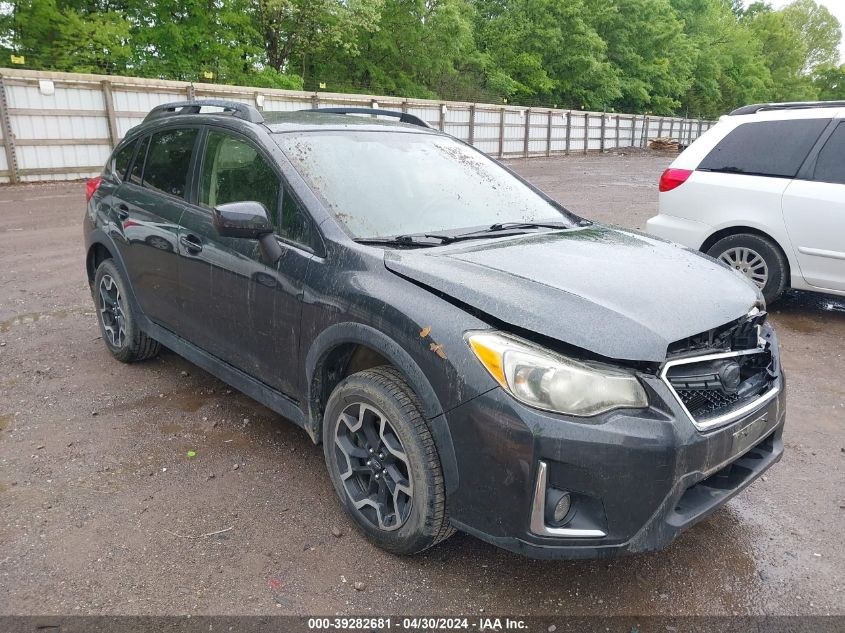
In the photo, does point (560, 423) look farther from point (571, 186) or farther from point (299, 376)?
point (571, 186)

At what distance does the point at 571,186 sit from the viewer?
59.9 feet

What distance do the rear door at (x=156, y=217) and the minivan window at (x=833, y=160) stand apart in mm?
5060

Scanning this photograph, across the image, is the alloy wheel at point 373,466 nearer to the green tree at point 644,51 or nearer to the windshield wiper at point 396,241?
the windshield wiper at point 396,241

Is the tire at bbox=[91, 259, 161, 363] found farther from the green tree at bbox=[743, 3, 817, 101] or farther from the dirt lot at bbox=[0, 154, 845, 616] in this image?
A: the green tree at bbox=[743, 3, 817, 101]

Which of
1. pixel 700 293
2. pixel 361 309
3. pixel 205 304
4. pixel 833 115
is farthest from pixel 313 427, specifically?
pixel 833 115

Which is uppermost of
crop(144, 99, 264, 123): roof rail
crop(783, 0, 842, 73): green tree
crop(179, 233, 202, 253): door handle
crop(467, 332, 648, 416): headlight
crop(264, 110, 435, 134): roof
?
crop(783, 0, 842, 73): green tree

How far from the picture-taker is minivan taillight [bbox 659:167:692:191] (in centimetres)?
630

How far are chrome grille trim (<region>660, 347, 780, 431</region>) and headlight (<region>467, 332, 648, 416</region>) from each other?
12cm

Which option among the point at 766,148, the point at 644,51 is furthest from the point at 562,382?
the point at 644,51

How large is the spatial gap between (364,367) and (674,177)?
467 cm

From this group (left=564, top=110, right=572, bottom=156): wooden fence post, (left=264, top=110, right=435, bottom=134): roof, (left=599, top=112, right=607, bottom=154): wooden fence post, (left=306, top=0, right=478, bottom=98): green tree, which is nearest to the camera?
(left=264, top=110, right=435, bottom=134): roof

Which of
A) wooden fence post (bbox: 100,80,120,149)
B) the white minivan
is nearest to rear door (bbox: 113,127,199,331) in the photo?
the white minivan

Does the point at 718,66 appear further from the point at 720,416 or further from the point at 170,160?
the point at 720,416

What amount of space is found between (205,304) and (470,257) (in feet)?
5.33
